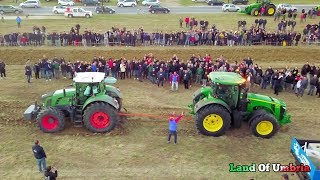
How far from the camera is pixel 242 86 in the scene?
13375 mm

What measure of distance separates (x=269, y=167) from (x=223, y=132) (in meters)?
2.27

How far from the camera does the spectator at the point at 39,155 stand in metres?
11.1

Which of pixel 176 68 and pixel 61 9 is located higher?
pixel 61 9

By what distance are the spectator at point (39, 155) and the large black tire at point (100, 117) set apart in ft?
7.85

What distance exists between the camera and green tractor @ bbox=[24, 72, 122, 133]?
13.4 meters

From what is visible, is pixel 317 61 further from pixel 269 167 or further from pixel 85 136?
pixel 85 136

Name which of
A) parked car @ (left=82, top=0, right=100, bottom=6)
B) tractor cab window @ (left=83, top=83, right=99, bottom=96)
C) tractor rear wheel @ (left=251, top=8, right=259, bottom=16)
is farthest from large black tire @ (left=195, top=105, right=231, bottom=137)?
parked car @ (left=82, top=0, right=100, bottom=6)

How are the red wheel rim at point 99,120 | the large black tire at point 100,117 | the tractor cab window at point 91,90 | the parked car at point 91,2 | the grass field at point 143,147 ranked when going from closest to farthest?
the grass field at point 143,147 → the large black tire at point 100,117 → the red wheel rim at point 99,120 → the tractor cab window at point 91,90 → the parked car at point 91,2

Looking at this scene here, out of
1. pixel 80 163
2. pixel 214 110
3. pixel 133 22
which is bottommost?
pixel 80 163

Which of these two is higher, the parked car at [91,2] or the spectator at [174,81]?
the parked car at [91,2]

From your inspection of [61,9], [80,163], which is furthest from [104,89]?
[61,9]

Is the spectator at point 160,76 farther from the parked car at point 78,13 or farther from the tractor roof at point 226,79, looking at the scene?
the parked car at point 78,13

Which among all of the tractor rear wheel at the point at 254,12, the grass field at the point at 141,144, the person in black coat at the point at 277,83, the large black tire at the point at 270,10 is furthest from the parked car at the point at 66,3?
the person in black coat at the point at 277,83

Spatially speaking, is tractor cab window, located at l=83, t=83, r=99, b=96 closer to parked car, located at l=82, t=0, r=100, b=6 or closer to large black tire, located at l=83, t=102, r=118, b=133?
large black tire, located at l=83, t=102, r=118, b=133
